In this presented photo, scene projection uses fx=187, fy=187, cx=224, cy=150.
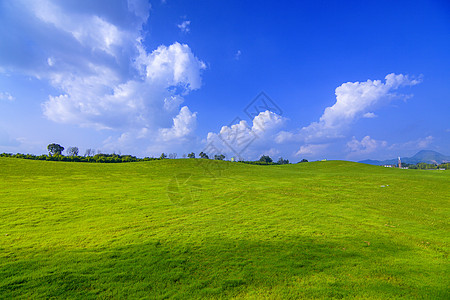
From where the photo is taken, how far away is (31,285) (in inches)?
156

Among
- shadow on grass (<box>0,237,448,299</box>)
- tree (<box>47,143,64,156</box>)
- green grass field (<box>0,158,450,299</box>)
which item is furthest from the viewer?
tree (<box>47,143,64,156</box>)

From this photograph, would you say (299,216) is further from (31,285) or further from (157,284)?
(31,285)

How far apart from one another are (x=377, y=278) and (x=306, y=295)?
82.2 inches

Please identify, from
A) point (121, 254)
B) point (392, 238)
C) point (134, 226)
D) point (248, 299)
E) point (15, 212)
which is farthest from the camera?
point (15, 212)

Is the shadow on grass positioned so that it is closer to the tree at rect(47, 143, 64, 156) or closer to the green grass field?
the green grass field

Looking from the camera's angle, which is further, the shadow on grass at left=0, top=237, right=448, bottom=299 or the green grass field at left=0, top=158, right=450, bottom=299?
the green grass field at left=0, top=158, right=450, bottom=299

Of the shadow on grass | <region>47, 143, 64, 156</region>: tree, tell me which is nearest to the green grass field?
the shadow on grass

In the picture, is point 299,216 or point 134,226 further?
point 299,216

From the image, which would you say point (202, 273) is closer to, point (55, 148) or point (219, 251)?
point (219, 251)

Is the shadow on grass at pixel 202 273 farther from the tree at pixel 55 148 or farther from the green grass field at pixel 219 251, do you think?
the tree at pixel 55 148

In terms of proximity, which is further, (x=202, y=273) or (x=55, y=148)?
(x=55, y=148)

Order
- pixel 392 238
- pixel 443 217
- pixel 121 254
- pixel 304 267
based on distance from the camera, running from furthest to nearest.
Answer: pixel 443 217 < pixel 392 238 < pixel 121 254 < pixel 304 267

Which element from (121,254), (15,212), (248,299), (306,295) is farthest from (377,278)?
(15,212)

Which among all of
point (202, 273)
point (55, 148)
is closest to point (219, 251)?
point (202, 273)
